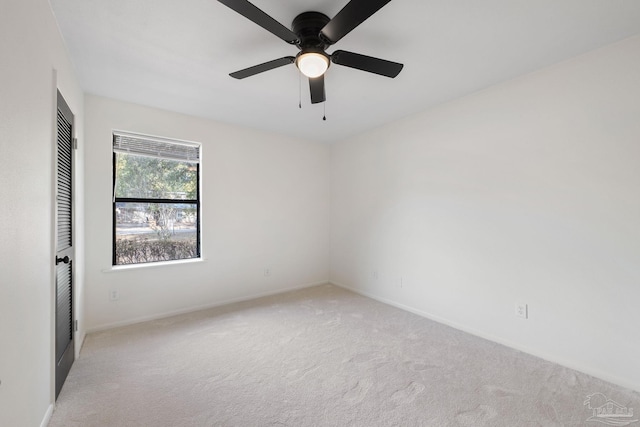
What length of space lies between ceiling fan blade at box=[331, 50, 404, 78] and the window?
234 cm

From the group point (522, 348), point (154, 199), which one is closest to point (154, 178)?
point (154, 199)

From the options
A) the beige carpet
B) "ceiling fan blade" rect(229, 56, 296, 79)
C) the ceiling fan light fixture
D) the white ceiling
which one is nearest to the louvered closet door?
the beige carpet

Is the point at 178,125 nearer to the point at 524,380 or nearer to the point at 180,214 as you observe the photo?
the point at 180,214

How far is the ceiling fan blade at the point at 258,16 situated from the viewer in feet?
4.13

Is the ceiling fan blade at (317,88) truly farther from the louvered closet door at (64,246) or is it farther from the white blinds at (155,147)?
the white blinds at (155,147)

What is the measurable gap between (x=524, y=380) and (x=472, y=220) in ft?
4.54

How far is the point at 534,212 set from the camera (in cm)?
233

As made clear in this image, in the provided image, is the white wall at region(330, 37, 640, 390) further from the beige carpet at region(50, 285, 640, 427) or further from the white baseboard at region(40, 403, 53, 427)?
the white baseboard at region(40, 403, 53, 427)

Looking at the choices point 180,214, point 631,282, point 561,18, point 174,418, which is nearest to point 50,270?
point 174,418

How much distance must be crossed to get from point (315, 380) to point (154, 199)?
265 centimetres

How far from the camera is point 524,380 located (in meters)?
1.97

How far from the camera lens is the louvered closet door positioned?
183 cm

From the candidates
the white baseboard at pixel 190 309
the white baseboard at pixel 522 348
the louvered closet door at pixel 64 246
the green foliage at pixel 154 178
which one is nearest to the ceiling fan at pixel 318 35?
the louvered closet door at pixel 64 246

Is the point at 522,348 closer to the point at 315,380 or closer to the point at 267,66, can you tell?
the point at 315,380
